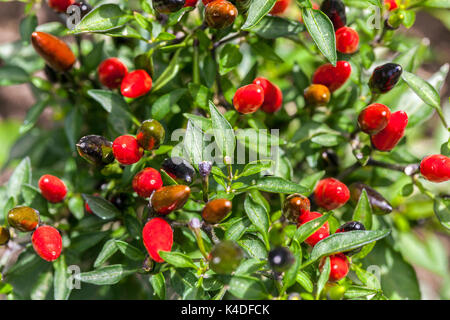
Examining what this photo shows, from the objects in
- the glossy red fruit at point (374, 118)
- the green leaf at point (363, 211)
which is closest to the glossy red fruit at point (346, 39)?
the glossy red fruit at point (374, 118)

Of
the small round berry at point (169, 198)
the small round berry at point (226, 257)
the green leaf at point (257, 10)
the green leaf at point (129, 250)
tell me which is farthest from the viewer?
the green leaf at point (129, 250)

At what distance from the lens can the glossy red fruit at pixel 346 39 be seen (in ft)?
5.37

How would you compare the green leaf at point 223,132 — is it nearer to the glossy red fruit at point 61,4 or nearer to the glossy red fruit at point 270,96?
the glossy red fruit at point 270,96

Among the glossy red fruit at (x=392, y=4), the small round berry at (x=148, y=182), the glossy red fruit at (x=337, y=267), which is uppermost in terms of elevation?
the glossy red fruit at (x=392, y=4)

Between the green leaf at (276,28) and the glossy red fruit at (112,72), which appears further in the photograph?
the glossy red fruit at (112,72)

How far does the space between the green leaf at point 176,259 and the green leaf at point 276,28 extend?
0.88m

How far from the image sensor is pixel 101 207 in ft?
5.47

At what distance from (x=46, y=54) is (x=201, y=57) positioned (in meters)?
0.62

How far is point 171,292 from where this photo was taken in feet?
6.05

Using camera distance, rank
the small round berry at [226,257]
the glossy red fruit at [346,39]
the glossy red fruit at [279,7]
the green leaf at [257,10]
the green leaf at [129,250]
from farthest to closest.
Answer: the glossy red fruit at [279,7] → the glossy red fruit at [346,39] → the green leaf at [129,250] → the green leaf at [257,10] → the small round berry at [226,257]

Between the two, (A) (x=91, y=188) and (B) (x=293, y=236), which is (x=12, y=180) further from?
(B) (x=293, y=236)

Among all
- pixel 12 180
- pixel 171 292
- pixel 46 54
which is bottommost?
pixel 171 292
